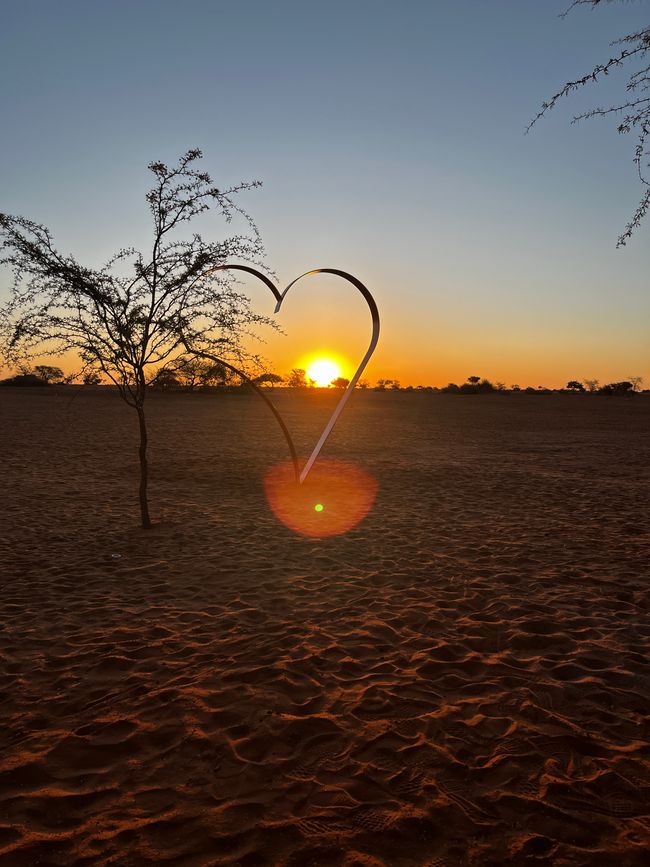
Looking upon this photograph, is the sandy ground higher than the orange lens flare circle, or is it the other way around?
the orange lens flare circle

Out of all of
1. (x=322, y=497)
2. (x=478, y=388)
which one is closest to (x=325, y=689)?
(x=322, y=497)

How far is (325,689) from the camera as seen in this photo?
216 inches

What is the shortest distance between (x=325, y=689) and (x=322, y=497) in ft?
33.5

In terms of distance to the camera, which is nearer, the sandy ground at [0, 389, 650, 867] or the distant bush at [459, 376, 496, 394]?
the sandy ground at [0, 389, 650, 867]

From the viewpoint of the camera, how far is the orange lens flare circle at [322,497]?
41.1 ft

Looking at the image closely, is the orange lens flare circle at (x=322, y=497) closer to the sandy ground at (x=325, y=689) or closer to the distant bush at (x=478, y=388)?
the sandy ground at (x=325, y=689)

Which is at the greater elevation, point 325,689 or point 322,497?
point 322,497

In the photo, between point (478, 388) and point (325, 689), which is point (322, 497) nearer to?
point (325, 689)

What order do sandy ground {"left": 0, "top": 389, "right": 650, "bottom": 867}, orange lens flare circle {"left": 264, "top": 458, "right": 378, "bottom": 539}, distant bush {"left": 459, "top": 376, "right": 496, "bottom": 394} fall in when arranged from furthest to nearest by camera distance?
distant bush {"left": 459, "top": 376, "right": 496, "bottom": 394}, orange lens flare circle {"left": 264, "top": 458, "right": 378, "bottom": 539}, sandy ground {"left": 0, "top": 389, "right": 650, "bottom": 867}

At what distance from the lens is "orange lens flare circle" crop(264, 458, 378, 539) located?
1252 centimetres

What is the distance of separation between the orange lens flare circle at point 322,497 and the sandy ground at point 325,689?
28.9 inches

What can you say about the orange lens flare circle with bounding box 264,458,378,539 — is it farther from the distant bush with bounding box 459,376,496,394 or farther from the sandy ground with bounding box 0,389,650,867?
the distant bush with bounding box 459,376,496,394

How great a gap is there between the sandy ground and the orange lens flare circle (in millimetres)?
735

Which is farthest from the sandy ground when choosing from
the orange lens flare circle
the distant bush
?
the distant bush
